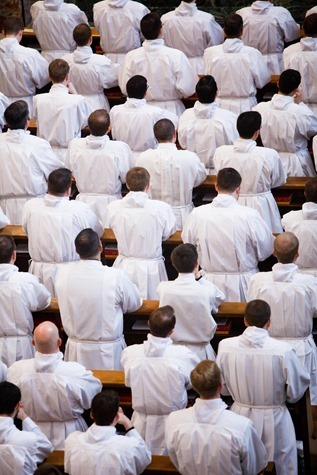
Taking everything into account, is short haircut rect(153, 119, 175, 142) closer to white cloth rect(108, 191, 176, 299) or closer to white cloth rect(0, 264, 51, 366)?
white cloth rect(108, 191, 176, 299)

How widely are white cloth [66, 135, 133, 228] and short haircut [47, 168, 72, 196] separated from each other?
33.5 inches

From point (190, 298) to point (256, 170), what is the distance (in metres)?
2.01

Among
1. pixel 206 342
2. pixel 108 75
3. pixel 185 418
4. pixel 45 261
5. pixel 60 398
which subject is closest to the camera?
pixel 185 418

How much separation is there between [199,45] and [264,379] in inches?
225

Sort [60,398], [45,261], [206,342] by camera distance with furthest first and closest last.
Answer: [45,261], [206,342], [60,398]

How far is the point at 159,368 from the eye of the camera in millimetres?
9328

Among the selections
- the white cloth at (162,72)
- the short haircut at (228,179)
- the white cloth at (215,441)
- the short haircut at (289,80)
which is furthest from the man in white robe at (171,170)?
the white cloth at (215,441)

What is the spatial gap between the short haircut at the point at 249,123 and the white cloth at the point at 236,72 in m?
1.89

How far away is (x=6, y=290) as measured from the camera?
10.3 meters

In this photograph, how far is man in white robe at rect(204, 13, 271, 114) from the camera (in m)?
13.3

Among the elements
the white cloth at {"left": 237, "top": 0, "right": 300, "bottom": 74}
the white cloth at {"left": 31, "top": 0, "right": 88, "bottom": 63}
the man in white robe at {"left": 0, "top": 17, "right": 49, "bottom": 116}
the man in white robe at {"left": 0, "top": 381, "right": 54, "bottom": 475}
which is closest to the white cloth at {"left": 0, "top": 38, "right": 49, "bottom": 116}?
the man in white robe at {"left": 0, "top": 17, "right": 49, "bottom": 116}

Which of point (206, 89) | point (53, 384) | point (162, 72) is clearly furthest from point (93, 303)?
point (162, 72)

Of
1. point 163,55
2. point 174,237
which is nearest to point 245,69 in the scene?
point 163,55

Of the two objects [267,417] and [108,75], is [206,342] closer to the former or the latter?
[267,417]
